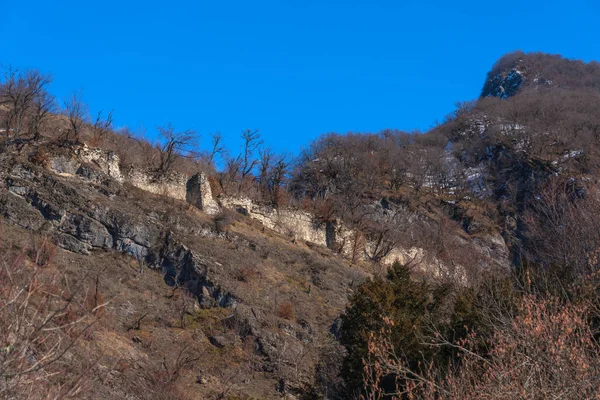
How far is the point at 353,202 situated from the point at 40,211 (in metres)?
23.9

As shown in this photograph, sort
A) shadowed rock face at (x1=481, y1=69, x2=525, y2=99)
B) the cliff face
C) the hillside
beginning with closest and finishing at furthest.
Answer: the hillside < the cliff face < shadowed rock face at (x1=481, y1=69, x2=525, y2=99)

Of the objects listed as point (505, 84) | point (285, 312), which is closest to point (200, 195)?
point (285, 312)

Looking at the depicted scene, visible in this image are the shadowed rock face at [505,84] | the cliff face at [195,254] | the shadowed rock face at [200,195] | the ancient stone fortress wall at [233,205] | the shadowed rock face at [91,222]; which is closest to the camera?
the cliff face at [195,254]

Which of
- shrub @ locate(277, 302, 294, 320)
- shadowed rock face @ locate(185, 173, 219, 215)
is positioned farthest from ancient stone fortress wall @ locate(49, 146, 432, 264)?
shrub @ locate(277, 302, 294, 320)

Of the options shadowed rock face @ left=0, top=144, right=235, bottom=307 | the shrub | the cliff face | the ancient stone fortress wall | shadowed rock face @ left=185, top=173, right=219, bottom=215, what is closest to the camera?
the cliff face

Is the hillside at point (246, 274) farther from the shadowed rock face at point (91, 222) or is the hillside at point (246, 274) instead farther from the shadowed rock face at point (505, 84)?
the shadowed rock face at point (505, 84)

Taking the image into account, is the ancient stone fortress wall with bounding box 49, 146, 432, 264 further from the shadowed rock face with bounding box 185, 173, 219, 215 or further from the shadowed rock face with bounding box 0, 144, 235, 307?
the shadowed rock face with bounding box 0, 144, 235, 307

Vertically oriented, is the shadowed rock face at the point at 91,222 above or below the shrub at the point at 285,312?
above

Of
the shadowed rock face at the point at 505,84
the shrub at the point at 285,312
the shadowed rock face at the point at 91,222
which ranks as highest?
the shadowed rock face at the point at 505,84

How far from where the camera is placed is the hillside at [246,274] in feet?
37.6

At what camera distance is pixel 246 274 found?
2530 centimetres

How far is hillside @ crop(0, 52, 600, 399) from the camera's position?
11.5 metres

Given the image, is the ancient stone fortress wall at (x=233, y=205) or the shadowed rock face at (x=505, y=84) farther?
the shadowed rock face at (x=505, y=84)

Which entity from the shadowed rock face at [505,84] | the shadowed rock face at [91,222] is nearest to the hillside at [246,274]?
the shadowed rock face at [91,222]
